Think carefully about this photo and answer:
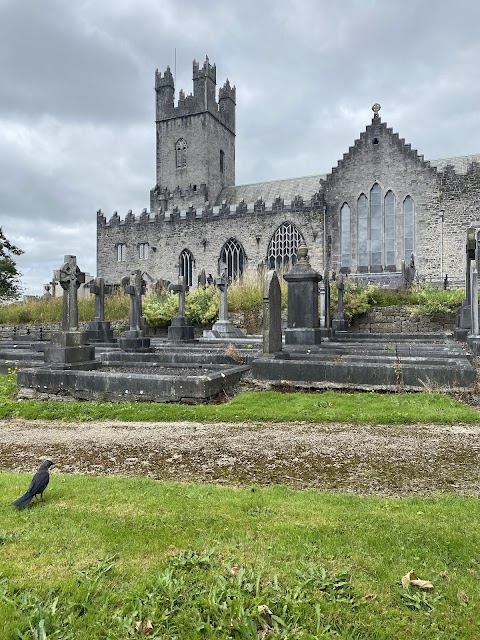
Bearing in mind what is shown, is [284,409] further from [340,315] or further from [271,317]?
[340,315]

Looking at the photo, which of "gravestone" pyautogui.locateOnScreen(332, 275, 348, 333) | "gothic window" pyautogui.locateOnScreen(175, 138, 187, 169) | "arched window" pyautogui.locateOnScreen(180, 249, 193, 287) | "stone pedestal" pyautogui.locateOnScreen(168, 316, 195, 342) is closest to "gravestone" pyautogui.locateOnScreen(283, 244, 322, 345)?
"stone pedestal" pyautogui.locateOnScreen(168, 316, 195, 342)

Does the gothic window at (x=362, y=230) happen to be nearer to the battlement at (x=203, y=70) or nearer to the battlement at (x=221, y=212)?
the battlement at (x=221, y=212)

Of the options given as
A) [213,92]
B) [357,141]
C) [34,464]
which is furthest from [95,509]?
[213,92]

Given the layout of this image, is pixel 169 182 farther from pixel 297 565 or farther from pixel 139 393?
pixel 297 565

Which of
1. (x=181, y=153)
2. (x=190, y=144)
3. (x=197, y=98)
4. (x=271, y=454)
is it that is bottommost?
(x=271, y=454)

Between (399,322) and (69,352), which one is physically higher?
(399,322)

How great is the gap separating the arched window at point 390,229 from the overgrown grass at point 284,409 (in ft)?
78.4

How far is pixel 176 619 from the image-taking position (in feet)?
6.99

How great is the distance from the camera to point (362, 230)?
3030 cm

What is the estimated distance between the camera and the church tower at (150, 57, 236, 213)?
147 feet

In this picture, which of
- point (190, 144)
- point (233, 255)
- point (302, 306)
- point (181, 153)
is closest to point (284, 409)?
point (302, 306)

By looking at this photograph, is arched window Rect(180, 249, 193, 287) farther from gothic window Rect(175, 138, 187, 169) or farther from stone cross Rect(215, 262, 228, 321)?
stone cross Rect(215, 262, 228, 321)

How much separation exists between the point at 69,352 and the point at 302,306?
17.8 feet

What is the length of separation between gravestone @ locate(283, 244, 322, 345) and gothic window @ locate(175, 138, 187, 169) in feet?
123
